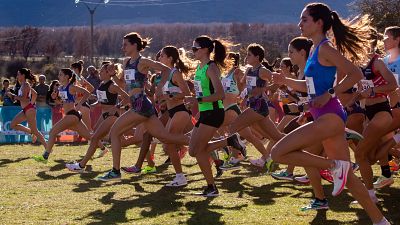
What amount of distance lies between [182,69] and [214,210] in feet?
9.78

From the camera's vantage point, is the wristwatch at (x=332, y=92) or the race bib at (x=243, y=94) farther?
the race bib at (x=243, y=94)

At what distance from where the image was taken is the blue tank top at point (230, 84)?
12133mm

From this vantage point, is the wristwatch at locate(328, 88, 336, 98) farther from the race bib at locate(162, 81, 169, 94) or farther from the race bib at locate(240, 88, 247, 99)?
the race bib at locate(240, 88, 247, 99)

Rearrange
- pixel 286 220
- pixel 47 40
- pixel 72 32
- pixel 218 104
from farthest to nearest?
pixel 72 32, pixel 47 40, pixel 218 104, pixel 286 220

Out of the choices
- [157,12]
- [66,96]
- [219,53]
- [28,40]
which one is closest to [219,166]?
[219,53]

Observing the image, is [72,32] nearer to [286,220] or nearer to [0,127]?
[0,127]

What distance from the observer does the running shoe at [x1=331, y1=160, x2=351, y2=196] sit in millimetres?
6340

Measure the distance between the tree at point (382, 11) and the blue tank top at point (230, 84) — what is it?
655 inches

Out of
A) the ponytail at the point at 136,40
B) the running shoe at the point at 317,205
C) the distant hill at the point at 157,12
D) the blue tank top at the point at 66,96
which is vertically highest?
the distant hill at the point at 157,12

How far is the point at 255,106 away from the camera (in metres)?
10.8

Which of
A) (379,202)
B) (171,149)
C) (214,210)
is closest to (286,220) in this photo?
(214,210)

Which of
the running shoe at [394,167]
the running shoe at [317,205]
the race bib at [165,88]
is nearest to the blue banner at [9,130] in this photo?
the race bib at [165,88]

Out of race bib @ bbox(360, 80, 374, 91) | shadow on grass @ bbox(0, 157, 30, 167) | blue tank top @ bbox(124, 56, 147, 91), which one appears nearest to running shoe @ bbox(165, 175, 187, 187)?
blue tank top @ bbox(124, 56, 147, 91)

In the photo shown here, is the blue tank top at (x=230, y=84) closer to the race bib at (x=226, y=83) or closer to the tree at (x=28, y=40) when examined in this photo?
the race bib at (x=226, y=83)
